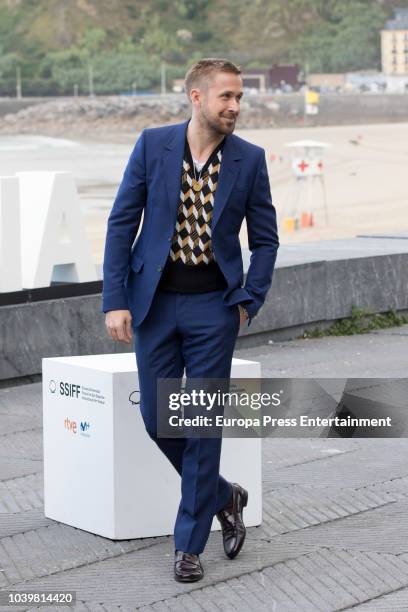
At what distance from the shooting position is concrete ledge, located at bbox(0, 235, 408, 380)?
8398 mm

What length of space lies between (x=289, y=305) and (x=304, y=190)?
110 feet

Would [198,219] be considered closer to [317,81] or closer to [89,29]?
[317,81]

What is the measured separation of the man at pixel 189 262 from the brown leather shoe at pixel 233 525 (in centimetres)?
18

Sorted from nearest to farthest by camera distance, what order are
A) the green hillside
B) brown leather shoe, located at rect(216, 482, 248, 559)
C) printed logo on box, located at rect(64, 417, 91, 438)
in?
brown leather shoe, located at rect(216, 482, 248, 559)
printed logo on box, located at rect(64, 417, 91, 438)
the green hillside

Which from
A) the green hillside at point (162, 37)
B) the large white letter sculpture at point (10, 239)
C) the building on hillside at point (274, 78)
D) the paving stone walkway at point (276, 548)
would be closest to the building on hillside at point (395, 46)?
the green hillside at point (162, 37)

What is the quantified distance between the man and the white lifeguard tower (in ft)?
87.6

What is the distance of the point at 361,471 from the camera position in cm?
610

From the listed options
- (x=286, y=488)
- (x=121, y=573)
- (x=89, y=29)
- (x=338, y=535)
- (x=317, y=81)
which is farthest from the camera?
(x=89, y=29)

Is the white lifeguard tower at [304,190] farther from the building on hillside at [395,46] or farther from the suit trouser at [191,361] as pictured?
the building on hillside at [395,46]

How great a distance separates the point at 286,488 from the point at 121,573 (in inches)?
53.2

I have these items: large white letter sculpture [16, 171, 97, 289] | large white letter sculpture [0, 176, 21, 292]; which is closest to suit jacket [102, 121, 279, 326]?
large white letter sculpture [0, 176, 21, 292]

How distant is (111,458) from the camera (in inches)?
193

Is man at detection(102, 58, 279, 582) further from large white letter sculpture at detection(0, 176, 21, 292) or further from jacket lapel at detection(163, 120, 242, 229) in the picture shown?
large white letter sculpture at detection(0, 176, 21, 292)

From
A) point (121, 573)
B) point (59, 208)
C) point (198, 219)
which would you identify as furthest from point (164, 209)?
point (59, 208)
